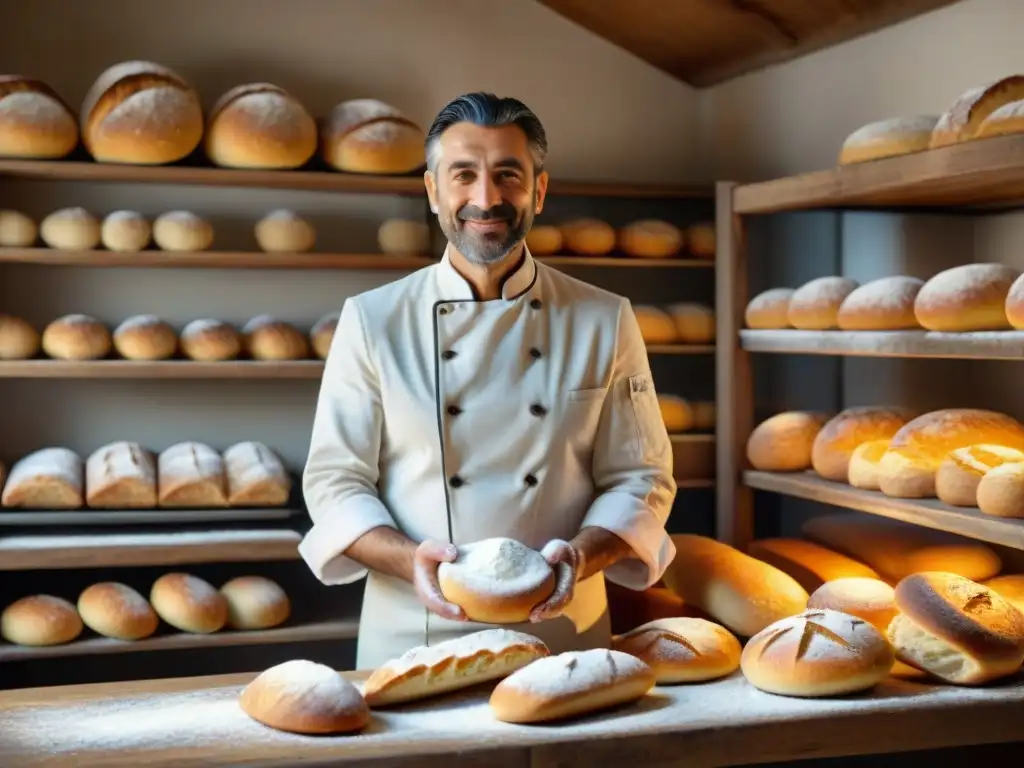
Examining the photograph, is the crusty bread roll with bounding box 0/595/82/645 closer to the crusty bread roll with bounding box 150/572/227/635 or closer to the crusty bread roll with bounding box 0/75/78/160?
the crusty bread roll with bounding box 150/572/227/635

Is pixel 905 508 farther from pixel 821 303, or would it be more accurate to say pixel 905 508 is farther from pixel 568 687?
pixel 568 687

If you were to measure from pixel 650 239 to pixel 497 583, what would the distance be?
227cm

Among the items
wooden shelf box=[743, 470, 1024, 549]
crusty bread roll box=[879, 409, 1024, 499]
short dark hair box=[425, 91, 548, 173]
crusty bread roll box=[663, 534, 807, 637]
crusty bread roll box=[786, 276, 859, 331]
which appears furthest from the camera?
crusty bread roll box=[786, 276, 859, 331]

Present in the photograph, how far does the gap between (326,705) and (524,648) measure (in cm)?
29

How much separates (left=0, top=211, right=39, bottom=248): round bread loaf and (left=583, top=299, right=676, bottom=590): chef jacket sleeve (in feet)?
6.38

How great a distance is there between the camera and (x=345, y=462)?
1.89 metres

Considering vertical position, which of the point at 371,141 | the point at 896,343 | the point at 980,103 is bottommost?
the point at 896,343

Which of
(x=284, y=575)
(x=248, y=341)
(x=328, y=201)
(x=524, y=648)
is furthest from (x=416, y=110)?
(x=524, y=648)

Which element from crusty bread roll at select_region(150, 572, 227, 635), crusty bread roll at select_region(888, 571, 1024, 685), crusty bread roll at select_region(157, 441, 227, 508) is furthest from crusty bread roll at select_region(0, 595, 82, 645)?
crusty bread roll at select_region(888, 571, 1024, 685)

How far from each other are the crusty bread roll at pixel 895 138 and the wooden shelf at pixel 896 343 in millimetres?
375

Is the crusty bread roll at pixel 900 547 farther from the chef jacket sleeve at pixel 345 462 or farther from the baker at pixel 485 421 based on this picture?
the chef jacket sleeve at pixel 345 462

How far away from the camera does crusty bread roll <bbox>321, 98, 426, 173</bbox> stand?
3.39 metres

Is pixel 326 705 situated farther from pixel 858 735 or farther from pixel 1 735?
pixel 858 735

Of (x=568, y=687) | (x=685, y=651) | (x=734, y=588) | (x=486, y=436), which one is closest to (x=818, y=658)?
(x=685, y=651)
